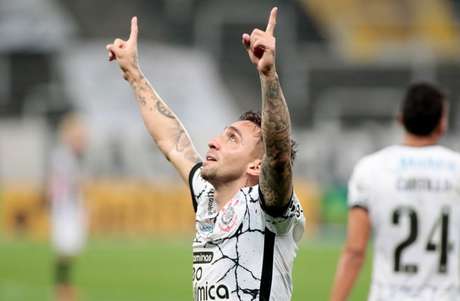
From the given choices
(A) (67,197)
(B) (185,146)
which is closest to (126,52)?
(B) (185,146)

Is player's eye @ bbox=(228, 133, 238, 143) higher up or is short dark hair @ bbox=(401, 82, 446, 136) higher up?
short dark hair @ bbox=(401, 82, 446, 136)

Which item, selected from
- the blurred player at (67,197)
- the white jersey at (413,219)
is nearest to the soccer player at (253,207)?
the white jersey at (413,219)

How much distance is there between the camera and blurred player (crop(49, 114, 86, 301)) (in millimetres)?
17328

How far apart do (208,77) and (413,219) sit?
85.7 feet

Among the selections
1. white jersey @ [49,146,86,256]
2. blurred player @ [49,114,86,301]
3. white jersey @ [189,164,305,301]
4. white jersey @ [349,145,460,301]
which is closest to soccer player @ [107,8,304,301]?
white jersey @ [189,164,305,301]

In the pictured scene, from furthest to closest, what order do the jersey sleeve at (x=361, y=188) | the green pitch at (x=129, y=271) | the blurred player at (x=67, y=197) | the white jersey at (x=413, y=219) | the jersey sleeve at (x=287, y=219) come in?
the green pitch at (x=129, y=271), the blurred player at (x=67, y=197), the jersey sleeve at (x=361, y=188), the white jersey at (x=413, y=219), the jersey sleeve at (x=287, y=219)

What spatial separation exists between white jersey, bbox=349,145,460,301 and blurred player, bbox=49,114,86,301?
10.4m

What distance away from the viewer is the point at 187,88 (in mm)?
32625

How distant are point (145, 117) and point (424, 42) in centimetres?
2794

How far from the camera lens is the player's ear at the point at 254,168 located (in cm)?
562

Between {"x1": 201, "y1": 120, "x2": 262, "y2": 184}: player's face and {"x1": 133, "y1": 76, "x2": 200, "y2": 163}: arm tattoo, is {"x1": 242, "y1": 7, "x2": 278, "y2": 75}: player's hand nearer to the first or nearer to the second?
{"x1": 201, "y1": 120, "x2": 262, "y2": 184}: player's face

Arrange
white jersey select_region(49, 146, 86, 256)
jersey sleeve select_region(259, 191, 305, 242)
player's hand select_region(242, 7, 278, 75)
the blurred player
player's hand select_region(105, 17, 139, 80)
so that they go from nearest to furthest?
player's hand select_region(242, 7, 278, 75), jersey sleeve select_region(259, 191, 305, 242), player's hand select_region(105, 17, 139, 80), the blurred player, white jersey select_region(49, 146, 86, 256)

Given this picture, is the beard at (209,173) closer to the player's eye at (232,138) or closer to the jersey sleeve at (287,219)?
the player's eye at (232,138)

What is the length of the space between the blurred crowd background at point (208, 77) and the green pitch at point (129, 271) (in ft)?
9.38
